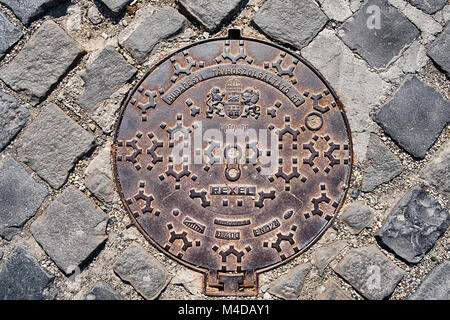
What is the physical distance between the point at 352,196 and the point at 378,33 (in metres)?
1.01

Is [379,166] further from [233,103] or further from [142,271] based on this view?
[142,271]

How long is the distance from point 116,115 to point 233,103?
72cm

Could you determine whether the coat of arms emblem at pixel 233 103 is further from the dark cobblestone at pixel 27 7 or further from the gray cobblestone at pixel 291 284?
the dark cobblestone at pixel 27 7

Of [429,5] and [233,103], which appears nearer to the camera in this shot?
[233,103]

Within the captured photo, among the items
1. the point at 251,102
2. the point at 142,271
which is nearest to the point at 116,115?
the point at 251,102

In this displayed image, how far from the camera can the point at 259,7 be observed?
2891 millimetres

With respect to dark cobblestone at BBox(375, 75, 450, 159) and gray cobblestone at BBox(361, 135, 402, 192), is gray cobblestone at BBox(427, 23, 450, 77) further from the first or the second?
gray cobblestone at BBox(361, 135, 402, 192)

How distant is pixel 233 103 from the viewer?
276cm

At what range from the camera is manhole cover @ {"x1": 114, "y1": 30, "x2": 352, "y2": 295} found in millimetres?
2695

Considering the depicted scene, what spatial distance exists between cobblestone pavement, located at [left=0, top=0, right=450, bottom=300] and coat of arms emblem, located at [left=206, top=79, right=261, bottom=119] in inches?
15.2

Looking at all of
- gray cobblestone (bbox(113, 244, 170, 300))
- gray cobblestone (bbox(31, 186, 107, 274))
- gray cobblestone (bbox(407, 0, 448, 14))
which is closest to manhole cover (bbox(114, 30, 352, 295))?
gray cobblestone (bbox(113, 244, 170, 300))

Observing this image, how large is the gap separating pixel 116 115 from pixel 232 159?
76 centimetres

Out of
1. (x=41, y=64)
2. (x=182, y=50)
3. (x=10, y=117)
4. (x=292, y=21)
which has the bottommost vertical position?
(x=10, y=117)

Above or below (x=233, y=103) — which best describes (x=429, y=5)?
above
